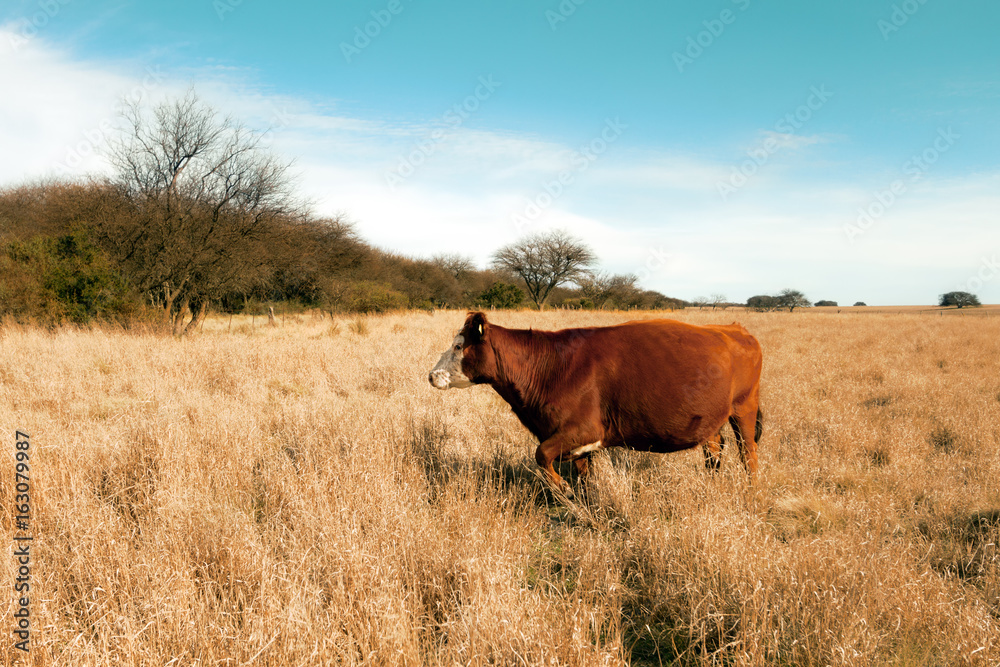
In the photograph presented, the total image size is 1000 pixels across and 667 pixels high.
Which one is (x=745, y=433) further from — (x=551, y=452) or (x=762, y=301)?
(x=762, y=301)

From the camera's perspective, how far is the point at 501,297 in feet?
131

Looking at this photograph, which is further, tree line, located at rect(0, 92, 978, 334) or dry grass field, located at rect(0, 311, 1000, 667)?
tree line, located at rect(0, 92, 978, 334)

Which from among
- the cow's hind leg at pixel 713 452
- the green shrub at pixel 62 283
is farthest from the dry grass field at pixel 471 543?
the green shrub at pixel 62 283

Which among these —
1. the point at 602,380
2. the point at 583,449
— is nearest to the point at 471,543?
the point at 583,449

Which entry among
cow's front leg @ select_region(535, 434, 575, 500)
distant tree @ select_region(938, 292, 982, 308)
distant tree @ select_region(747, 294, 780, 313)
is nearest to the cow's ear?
cow's front leg @ select_region(535, 434, 575, 500)

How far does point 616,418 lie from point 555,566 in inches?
50.3

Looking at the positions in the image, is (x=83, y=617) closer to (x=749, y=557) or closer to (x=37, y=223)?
(x=749, y=557)

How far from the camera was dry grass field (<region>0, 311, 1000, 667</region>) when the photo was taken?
2.21 meters

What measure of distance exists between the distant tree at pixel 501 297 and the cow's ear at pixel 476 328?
34.5 metres

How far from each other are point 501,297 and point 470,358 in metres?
35.9

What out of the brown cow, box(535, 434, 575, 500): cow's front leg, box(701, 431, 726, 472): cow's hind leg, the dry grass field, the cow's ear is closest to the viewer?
the dry grass field

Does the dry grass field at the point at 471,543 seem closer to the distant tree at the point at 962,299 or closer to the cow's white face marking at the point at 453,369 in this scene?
the cow's white face marking at the point at 453,369

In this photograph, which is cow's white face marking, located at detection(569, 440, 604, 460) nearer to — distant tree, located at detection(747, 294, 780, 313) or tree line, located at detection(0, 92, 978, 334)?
tree line, located at detection(0, 92, 978, 334)

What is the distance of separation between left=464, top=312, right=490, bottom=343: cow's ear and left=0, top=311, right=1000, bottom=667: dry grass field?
1185 millimetres
